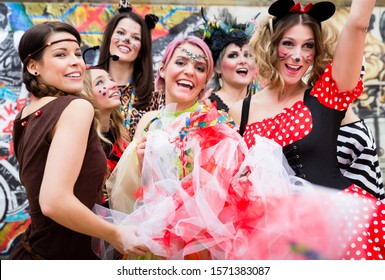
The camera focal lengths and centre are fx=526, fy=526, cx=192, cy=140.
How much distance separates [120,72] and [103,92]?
1.91 feet

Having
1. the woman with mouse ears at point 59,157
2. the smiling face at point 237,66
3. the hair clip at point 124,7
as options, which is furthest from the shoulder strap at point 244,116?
the hair clip at point 124,7

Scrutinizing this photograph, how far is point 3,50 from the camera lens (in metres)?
5.65

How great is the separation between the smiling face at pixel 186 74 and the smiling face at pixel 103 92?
1.88ft

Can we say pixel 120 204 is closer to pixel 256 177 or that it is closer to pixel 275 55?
pixel 256 177

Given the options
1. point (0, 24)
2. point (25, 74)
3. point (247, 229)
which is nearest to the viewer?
point (247, 229)

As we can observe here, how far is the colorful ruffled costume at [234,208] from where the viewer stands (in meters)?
1.95

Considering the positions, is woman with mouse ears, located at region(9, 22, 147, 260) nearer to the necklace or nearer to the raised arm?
the raised arm

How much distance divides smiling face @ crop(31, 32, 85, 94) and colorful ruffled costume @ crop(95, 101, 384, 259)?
0.49 metres

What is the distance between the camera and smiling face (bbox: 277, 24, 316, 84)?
246 cm

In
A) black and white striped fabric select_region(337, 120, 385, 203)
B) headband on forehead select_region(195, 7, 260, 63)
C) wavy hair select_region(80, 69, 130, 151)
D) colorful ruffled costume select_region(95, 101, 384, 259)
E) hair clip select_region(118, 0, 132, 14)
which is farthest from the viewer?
hair clip select_region(118, 0, 132, 14)

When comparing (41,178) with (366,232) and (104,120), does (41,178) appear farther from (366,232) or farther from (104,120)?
(104,120)

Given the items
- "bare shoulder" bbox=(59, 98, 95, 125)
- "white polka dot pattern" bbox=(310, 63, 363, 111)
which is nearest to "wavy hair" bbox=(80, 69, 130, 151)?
"bare shoulder" bbox=(59, 98, 95, 125)

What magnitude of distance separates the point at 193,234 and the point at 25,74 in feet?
3.13

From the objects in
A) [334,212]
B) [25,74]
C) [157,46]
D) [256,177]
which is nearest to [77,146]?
[25,74]
